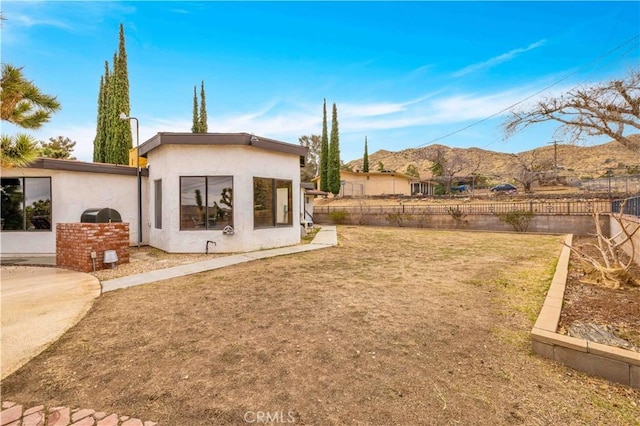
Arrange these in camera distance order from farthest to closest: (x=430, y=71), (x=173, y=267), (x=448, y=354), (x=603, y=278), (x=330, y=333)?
(x=430, y=71)
(x=173, y=267)
(x=603, y=278)
(x=330, y=333)
(x=448, y=354)

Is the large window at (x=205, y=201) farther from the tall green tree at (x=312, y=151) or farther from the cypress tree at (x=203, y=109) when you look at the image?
the tall green tree at (x=312, y=151)

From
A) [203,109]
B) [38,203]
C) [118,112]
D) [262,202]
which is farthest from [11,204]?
[203,109]

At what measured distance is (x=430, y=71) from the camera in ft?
69.7

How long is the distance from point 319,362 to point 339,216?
18.9m

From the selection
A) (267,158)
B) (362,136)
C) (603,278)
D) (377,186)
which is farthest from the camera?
(362,136)

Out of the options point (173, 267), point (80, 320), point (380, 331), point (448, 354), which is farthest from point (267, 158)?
point (448, 354)

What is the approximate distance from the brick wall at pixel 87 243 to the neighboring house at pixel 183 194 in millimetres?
1634

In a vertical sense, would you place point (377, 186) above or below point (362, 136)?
below

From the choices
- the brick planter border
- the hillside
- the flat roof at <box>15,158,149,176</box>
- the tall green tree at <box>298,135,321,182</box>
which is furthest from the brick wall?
the tall green tree at <box>298,135,321,182</box>

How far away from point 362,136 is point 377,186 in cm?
1143

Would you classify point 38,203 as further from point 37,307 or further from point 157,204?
point 37,307

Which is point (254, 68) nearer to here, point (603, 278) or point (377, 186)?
point (603, 278)

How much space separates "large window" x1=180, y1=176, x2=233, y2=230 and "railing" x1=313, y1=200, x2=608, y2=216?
13.9 m

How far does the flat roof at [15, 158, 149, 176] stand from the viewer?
831cm
